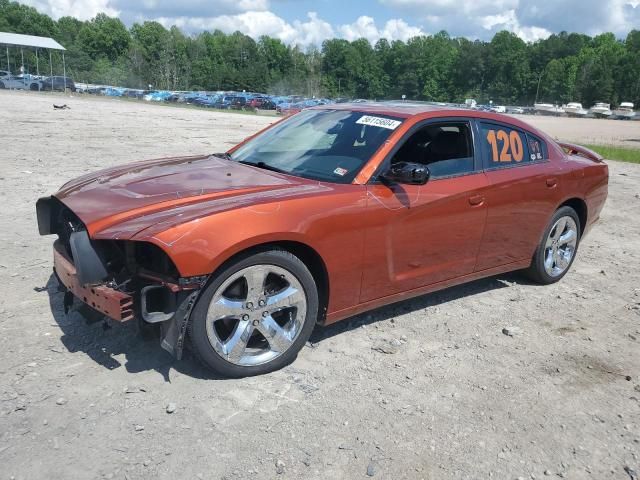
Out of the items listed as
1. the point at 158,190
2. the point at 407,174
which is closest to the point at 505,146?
the point at 407,174

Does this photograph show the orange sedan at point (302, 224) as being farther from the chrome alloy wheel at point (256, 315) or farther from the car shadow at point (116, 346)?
the car shadow at point (116, 346)

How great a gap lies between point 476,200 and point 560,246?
159cm

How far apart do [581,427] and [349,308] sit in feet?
5.00

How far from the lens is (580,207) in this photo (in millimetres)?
5559

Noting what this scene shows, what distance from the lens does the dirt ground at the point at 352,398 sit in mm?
2742

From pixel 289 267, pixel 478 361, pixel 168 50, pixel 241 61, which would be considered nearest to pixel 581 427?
pixel 478 361

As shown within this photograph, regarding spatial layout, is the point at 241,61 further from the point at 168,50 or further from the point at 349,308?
the point at 349,308

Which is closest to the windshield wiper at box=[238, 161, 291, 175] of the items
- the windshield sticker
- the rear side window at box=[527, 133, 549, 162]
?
the windshield sticker

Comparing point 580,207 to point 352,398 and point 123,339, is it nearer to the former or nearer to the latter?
point 352,398

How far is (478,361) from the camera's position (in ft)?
12.7

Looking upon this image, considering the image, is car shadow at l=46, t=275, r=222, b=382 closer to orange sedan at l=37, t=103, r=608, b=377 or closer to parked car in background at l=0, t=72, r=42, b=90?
orange sedan at l=37, t=103, r=608, b=377

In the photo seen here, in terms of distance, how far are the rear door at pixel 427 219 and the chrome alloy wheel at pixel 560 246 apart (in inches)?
47.0

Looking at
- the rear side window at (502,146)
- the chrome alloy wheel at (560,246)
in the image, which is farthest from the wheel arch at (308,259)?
the chrome alloy wheel at (560,246)

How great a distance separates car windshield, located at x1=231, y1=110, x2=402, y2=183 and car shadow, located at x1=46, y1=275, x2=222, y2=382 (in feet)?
4.87
